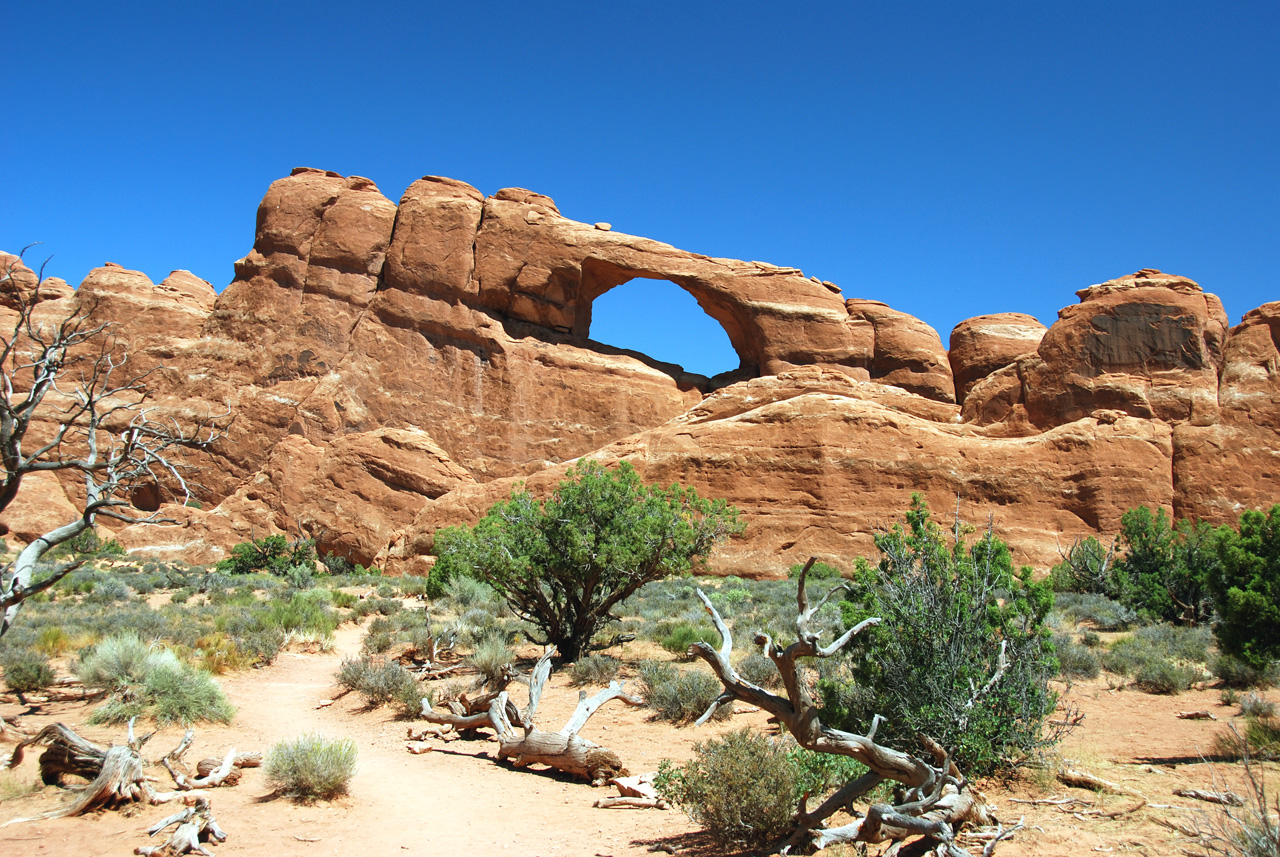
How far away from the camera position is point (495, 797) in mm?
7695

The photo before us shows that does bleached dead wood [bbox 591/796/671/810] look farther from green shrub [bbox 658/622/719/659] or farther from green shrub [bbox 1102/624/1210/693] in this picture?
green shrub [bbox 1102/624/1210/693]

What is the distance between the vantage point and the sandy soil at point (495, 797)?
19.5ft

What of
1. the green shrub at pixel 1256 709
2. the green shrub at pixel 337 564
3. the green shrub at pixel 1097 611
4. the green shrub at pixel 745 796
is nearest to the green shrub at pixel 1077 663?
the green shrub at pixel 1256 709

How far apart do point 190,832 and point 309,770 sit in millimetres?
1265

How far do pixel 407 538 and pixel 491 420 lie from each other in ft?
27.4

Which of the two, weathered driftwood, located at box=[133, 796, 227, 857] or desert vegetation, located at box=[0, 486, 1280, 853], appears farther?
weathered driftwood, located at box=[133, 796, 227, 857]

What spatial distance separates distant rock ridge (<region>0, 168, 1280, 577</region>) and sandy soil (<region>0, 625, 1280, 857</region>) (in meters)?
18.8

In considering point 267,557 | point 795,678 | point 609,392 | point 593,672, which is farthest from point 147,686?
point 609,392

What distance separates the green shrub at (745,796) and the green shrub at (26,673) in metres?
8.67

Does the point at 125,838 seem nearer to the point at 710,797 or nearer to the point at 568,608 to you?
the point at 710,797

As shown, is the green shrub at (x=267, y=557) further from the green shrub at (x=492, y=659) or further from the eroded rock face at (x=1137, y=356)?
the eroded rock face at (x=1137, y=356)

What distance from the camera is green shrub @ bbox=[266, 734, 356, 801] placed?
7.09 metres

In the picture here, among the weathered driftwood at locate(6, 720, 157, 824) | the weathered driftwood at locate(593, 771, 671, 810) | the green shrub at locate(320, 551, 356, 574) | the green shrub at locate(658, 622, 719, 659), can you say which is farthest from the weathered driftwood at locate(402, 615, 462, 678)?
the green shrub at locate(320, 551, 356, 574)

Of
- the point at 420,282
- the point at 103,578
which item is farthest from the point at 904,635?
the point at 420,282
